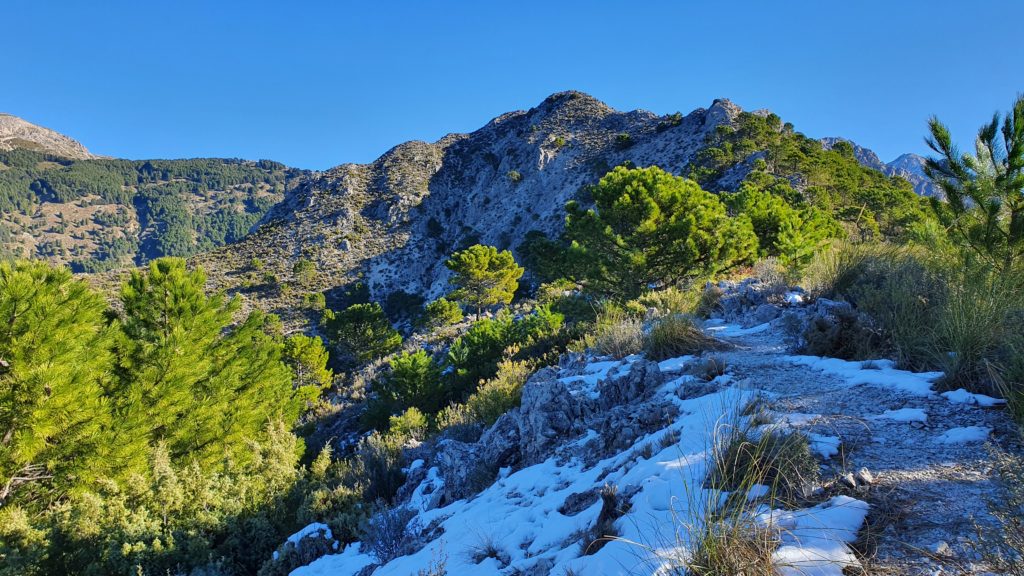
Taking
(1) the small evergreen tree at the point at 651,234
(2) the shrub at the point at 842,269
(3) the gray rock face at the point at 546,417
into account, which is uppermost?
(1) the small evergreen tree at the point at 651,234

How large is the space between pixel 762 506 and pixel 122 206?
21692 centimetres

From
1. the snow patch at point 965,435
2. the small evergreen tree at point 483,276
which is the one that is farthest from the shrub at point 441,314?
the snow patch at point 965,435

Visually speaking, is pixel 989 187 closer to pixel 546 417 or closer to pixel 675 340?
pixel 675 340

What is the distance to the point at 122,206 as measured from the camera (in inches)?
6373

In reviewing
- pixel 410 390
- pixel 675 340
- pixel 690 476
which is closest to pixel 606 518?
pixel 690 476

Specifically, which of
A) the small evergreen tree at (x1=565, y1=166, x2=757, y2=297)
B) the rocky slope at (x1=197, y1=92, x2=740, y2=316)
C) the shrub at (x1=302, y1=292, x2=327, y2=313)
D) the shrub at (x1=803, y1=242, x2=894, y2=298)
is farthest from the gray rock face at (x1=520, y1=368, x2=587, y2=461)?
the rocky slope at (x1=197, y1=92, x2=740, y2=316)

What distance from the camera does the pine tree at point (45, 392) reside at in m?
7.21

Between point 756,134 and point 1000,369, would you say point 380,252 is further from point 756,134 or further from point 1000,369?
point 1000,369

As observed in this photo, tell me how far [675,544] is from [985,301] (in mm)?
3629

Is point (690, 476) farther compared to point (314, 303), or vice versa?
point (314, 303)

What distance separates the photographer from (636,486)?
2.67 meters

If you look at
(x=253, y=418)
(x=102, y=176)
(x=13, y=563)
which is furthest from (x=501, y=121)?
(x=102, y=176)

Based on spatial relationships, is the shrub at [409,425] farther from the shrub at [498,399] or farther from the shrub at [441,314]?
the shrub at [441,314]

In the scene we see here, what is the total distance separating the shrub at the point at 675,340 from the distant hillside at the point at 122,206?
162m
